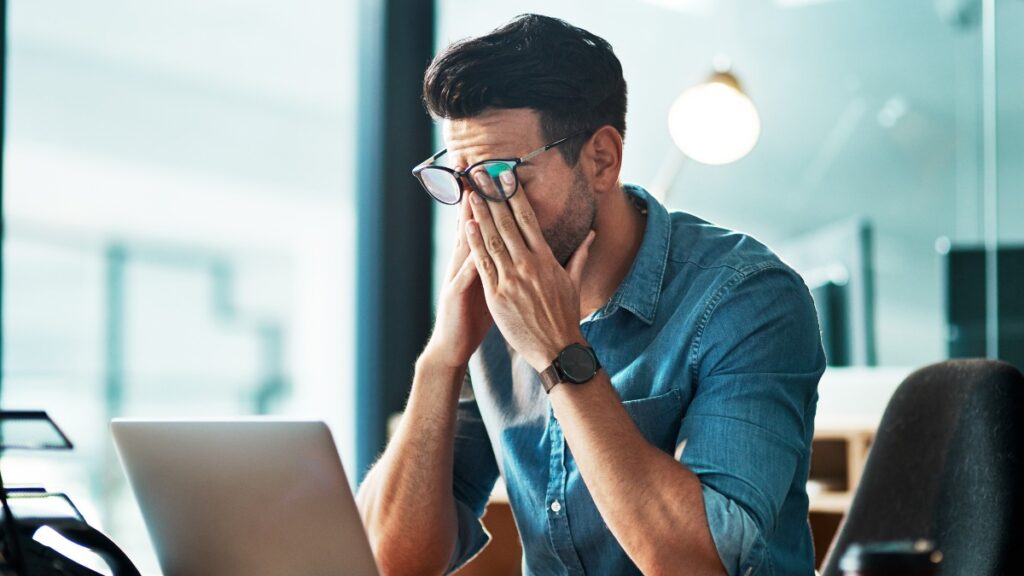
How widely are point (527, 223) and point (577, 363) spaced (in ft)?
0.75

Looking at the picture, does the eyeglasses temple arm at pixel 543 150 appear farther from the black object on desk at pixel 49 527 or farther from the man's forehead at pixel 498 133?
the black object on desk at pixel 49 527

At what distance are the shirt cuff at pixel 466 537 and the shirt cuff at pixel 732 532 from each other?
0.49 metres

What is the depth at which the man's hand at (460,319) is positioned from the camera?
1446mm

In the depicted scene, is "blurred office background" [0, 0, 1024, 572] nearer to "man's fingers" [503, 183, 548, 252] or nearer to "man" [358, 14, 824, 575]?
"man" [358, 14, 824, 575]

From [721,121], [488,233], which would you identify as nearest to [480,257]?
[488,233]

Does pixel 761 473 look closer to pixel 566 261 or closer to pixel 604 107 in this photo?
pixel 566 261

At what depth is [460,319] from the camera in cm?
145

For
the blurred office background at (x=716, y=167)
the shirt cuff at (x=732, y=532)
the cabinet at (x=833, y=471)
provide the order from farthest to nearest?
1. the blurred office background at (x=716, y=167)
2. the cabinet at (x=833, y=471)
3. the shirt cuff at (x=732, y=532)

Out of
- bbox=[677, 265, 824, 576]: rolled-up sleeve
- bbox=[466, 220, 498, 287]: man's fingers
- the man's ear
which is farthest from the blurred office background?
bbox=[677, 265, 824, 576]: rolled-up sleeve

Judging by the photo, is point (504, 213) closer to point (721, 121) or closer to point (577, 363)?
point (577, 363)

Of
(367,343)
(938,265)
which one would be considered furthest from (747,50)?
(367,343)

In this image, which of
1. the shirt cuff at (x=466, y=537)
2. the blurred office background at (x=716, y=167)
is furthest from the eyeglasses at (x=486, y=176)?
the blurred office background at (x=716, y=167)

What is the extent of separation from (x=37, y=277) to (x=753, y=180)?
2.46 m

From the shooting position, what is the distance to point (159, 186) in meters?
4.27
